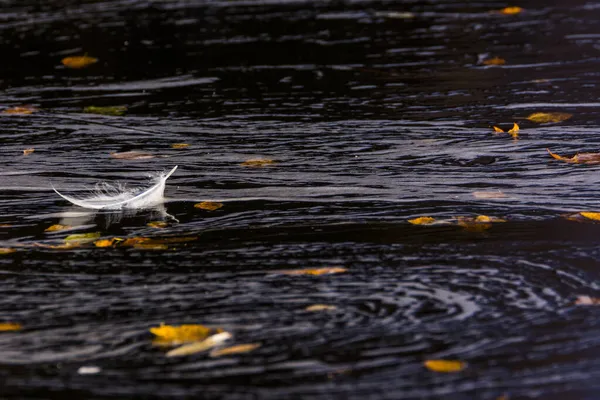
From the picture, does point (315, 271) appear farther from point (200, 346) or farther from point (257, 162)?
point (257, 162)

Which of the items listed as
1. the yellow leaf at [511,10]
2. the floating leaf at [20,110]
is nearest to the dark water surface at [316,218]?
the floating leaf at [20,110]

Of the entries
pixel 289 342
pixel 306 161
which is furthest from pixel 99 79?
pixel 289 342

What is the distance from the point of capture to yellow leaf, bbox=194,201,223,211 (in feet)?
16.1

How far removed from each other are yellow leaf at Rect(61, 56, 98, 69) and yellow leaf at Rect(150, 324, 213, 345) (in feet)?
19.5

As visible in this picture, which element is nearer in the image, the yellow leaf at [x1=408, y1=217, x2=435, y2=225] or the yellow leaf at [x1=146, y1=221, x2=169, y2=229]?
the yellow leaf at [x1=408, y1=217, x2=435, y2=225]

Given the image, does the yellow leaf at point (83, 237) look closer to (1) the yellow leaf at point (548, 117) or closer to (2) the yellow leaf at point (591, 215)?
(2) the yellow leaf at point (591, 215)

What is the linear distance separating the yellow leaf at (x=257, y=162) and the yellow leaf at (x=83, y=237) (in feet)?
4.28

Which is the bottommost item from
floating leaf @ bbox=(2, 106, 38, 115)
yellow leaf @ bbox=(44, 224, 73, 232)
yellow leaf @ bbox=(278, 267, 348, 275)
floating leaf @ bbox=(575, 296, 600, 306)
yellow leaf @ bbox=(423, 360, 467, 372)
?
yellow leaf @ bbox=(423, 360, 467, 372)

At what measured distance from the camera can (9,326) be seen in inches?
140

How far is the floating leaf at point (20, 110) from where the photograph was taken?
7.21 m

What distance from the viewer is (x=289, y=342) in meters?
3.32

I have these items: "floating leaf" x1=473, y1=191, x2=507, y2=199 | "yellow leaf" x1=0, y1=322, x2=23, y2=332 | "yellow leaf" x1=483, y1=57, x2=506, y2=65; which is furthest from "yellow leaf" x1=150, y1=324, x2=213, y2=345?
"yellow leaf" x1=483, y1=57, x2=506, y2=65

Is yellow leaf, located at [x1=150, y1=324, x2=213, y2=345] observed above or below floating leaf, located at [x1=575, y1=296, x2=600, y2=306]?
above

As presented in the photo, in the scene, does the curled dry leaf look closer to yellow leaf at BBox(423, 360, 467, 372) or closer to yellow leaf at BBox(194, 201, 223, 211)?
yellow leaf at BBox(194, 201, 223, 211)
